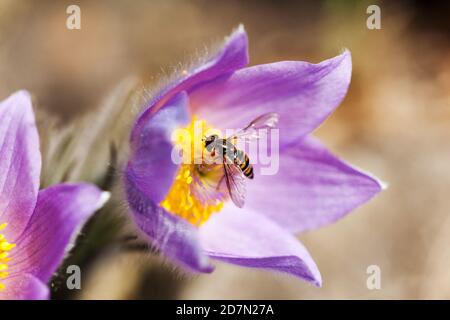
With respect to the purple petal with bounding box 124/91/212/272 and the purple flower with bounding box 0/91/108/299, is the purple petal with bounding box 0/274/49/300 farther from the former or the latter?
the purple petal with bounding box 124/91/212/272

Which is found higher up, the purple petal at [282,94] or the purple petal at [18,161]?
the purple petal at [282,94]

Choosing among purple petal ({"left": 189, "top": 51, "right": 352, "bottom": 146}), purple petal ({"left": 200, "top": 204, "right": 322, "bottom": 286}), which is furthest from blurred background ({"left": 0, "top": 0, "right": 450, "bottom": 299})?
purple petal ({"left": 189, "top": 51, "right": 352, "bottom": 146})

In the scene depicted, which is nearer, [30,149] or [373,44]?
[30,149]

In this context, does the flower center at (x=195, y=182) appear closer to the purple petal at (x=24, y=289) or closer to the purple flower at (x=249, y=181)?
the purple flower at (x=249, y=181)

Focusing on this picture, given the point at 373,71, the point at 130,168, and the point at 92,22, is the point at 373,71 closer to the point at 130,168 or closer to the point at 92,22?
the point at 92,22

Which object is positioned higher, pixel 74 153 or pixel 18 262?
pixel 74 153

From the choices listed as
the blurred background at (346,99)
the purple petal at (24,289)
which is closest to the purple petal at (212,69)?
the purple petal at (24,289)

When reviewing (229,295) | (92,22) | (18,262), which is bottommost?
(229,295)

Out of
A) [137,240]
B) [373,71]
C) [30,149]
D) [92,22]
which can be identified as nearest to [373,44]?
[373,71]
